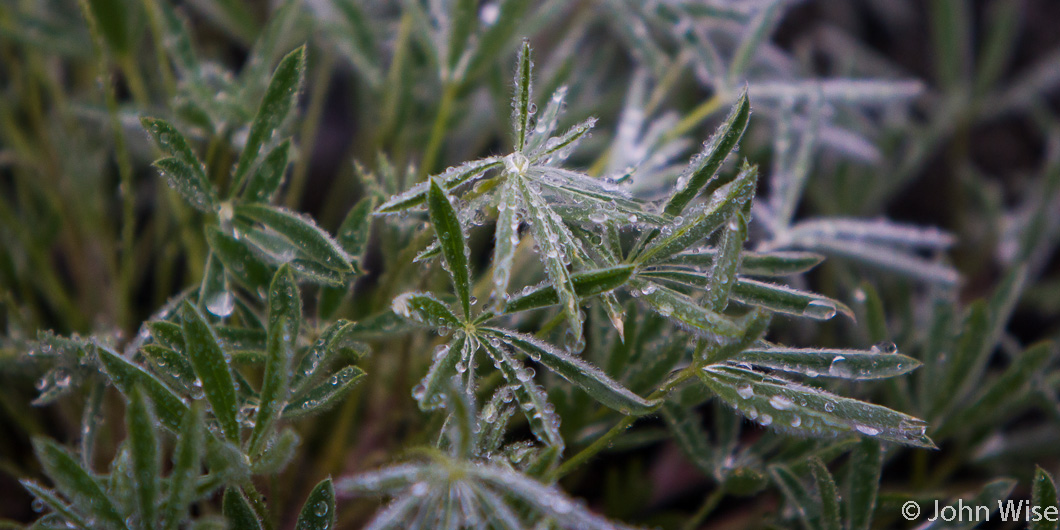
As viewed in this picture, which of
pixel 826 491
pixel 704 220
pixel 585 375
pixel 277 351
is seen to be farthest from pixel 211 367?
pixel 826 491

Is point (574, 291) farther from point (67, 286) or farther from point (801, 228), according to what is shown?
point (67, 286)

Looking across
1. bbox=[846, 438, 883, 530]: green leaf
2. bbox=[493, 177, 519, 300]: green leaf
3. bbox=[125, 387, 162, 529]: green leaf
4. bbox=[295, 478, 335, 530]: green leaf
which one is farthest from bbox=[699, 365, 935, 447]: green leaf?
bbox=[125, 387, 162, 529]: green leaf

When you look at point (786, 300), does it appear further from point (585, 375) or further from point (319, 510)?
point (319, 510)

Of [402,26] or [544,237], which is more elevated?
[402,26]

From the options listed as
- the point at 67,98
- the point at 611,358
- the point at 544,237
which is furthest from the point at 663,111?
the point at 67,98

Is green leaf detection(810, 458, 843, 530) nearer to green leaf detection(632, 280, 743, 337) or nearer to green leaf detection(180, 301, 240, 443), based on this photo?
green leaf detection(632, 280, 743, 337)

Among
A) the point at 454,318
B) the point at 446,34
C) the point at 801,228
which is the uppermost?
the point at 446,34

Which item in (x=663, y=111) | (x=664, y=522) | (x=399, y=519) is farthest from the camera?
(x=663, y=111)

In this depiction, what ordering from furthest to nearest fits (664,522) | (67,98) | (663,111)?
(663,111)
(67,98)
(664,522)
